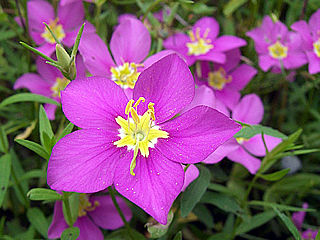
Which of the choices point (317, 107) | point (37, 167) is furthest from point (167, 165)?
point (317, 107)

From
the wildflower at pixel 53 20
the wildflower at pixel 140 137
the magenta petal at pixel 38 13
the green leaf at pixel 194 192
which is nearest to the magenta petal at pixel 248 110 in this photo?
the green leaf at pixel 194 192

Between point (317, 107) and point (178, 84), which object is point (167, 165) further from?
point (317, 107)

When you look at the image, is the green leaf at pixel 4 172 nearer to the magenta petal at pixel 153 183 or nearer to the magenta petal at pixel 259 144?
the magenta petal at pixel 153 183

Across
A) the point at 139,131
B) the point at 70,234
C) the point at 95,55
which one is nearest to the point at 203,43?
the point at 95,55

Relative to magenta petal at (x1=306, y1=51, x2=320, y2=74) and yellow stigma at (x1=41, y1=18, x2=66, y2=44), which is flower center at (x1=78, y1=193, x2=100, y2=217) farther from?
magenta petal at (x1=306, y1=51, x2=320, y2=74)

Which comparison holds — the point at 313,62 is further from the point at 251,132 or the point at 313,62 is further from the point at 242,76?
the point at 251,132
